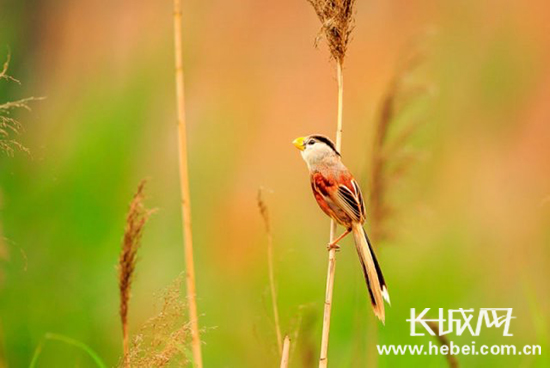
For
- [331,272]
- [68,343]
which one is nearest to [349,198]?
[331,272]

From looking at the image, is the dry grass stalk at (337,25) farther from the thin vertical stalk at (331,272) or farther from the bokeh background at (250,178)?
the bokeh background at (250,178)

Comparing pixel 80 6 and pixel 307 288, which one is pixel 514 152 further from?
pixel 80 6

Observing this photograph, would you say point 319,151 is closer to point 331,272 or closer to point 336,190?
point 336,190

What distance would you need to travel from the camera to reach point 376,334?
219 centimetres

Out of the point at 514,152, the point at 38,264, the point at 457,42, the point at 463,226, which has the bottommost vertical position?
the point at 38,264

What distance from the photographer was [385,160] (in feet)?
6.65

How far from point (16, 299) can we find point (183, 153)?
808 mm

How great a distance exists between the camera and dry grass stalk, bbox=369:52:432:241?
203cm

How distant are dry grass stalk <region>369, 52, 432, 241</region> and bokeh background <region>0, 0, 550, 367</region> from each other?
139mm

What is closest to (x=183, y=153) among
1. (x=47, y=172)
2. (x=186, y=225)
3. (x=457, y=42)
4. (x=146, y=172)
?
(x=186, y=225)

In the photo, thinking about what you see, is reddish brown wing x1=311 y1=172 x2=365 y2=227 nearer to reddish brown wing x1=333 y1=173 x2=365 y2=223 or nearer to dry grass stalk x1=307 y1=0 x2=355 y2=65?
reddish brown wing x1=333 y1=173 x2=365 y2=223

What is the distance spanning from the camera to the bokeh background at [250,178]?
2.27 metres

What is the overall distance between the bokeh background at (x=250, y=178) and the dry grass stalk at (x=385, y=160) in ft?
→ 0.46

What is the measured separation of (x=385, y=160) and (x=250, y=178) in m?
0.50
